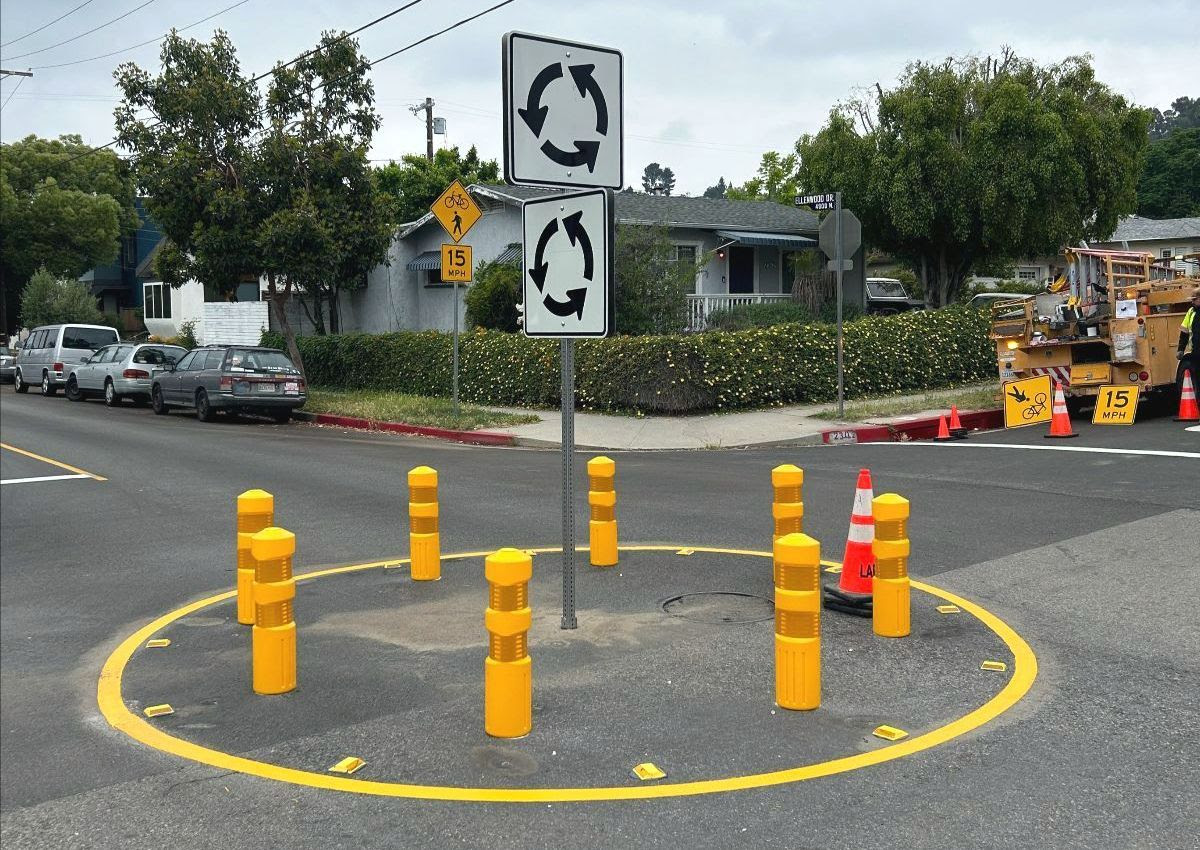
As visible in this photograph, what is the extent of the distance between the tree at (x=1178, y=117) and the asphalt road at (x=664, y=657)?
131460 millimetres

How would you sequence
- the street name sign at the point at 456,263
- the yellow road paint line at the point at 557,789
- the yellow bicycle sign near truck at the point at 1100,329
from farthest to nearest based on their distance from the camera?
the street name sign at the point at 456,263 < the yellow bicycle sign near truck at the point at 1100,329 < the yellow road paint line at the point at 557,789

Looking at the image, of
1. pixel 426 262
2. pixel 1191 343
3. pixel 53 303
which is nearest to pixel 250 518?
pixel 1191 343

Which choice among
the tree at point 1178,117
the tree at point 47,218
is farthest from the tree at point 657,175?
the tree at point 47,218

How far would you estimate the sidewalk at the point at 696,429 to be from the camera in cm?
1609

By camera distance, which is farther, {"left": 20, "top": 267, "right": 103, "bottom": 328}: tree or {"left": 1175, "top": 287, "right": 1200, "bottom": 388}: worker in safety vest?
{"left": 20, "top": 267, "right": 103, "bottom": 328}: tree

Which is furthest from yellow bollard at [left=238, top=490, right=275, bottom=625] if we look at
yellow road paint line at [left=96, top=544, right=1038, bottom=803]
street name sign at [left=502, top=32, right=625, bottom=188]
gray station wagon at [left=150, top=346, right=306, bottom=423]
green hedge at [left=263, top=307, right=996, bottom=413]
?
gray station wagon at [left=150, top=346, right=306, bottom=423]

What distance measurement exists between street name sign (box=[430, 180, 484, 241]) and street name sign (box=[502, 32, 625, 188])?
11.4 metres

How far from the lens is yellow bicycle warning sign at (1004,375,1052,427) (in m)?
16.4

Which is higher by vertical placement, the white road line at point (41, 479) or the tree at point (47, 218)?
the tree at point (47, 218)

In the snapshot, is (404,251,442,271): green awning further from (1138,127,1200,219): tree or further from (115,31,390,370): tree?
(1138,127,1200,219): tree

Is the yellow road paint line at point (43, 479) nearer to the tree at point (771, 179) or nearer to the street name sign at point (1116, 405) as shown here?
the street name sign at point (1116, 405)

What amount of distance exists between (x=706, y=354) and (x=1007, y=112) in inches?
460

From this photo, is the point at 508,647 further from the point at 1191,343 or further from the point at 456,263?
the point at 1191,343

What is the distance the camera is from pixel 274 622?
543 cm
